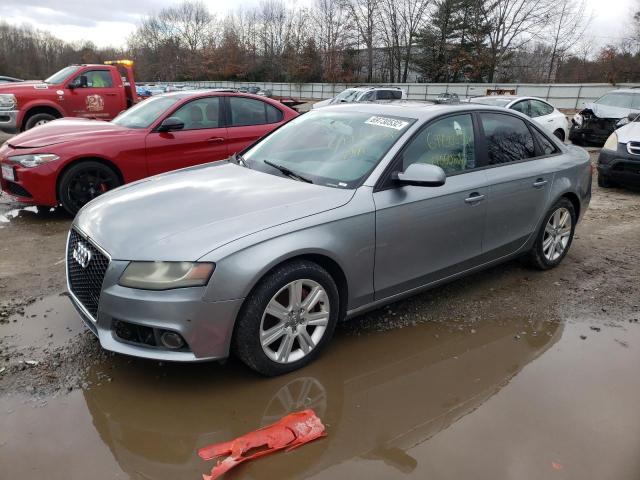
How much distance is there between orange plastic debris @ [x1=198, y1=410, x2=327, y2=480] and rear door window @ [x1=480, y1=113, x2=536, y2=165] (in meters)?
2.53

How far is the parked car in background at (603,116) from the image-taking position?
1323cm

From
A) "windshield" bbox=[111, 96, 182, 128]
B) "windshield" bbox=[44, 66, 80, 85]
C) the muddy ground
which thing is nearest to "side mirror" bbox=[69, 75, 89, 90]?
"windshield" bbox=[44, 66, 80, 85]

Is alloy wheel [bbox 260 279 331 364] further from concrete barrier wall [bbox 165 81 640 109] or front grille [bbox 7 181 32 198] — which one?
concrete barrier wall [bbox 165 81 640 109]

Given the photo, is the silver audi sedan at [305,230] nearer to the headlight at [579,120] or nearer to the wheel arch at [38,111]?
the wheel arch at [38,111]

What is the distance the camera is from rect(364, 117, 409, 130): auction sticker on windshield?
11.8 ft

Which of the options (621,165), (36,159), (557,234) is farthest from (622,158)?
(36,159)

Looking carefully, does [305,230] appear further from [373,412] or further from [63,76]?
[63,76]

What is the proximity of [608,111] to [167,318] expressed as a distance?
46.8ft

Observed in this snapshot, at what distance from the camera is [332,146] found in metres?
3.69

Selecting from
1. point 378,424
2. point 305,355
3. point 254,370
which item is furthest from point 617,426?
point 254,370

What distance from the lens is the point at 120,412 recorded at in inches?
106

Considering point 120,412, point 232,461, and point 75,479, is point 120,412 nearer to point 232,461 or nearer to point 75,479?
point 75,479

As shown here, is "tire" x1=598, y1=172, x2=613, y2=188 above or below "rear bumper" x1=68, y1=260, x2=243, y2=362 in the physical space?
below

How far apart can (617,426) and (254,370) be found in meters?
2.00
